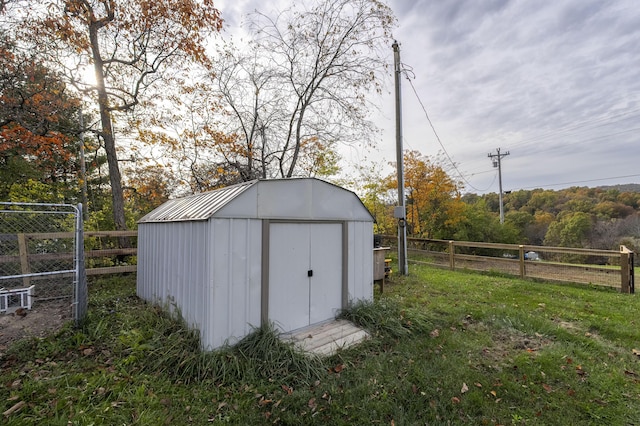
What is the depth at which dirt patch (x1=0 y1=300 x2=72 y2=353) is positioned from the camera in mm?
3729

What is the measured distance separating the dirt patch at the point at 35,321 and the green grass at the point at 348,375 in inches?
15.5

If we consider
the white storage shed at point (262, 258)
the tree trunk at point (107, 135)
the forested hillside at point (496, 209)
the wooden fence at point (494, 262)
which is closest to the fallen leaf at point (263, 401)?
the white storage shed at point (262, 258)

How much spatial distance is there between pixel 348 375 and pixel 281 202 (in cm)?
236

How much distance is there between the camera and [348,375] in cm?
310

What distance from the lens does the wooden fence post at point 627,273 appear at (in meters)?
6.27

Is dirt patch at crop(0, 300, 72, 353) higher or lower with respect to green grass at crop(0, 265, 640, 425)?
higher

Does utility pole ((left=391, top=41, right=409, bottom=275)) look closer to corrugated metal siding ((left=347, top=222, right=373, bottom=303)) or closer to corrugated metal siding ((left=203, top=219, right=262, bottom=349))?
corrugated metal siding ((left=347, top=222, right=373, bottom=303))

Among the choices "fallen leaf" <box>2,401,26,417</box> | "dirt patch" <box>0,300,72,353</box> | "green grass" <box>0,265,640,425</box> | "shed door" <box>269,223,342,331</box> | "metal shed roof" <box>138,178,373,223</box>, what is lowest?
"green grass" <box>0,265,640,425</box>

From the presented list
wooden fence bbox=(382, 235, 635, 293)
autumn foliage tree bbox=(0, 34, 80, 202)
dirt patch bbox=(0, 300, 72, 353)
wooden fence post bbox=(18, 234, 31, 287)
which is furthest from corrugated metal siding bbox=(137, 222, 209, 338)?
wooden fence bbox=(382, 235, 635, 293)

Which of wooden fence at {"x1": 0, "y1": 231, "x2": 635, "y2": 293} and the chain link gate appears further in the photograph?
wooden fence at {"x1": 0, "y1": 231, "x2": 635, "y2": 293}

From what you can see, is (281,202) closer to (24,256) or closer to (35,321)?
(35,321)

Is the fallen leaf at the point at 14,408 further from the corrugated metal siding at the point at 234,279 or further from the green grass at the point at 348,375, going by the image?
the corrugated metal siding at the point at 234,279

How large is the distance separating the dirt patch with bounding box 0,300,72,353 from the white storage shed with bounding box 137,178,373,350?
130cm

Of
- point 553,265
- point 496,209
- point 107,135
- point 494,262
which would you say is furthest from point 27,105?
point 496,209
